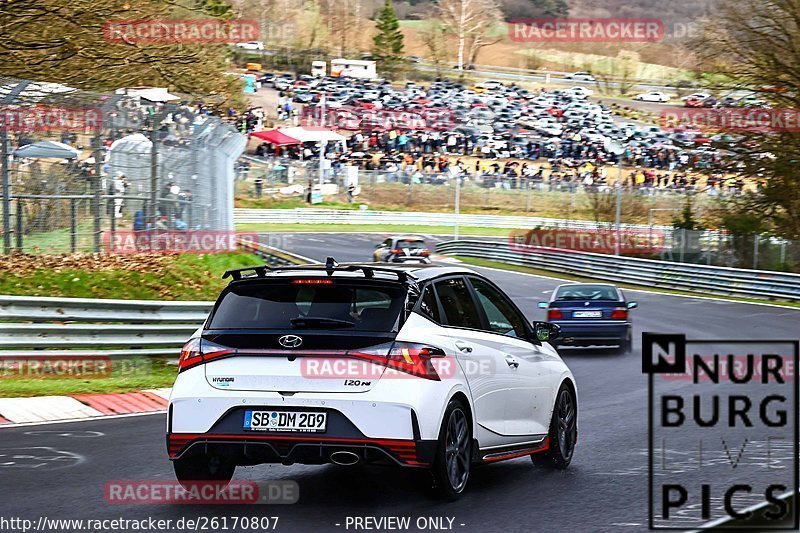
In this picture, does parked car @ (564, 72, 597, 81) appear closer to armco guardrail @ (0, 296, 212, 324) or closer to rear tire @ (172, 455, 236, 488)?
armco guardrail @ (0, 296, 212, 324)

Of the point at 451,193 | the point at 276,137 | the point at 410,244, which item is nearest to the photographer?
the point at 410,244

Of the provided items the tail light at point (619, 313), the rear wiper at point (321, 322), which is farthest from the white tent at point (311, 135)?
the rear wiper at point (321, 322)

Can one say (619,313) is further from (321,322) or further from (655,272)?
(655,272)

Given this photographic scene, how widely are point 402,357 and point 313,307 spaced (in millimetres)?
721

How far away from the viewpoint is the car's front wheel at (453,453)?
762cm

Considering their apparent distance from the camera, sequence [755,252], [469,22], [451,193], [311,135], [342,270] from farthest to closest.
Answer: [469,22]
[311,135]
[451,193]
[755,252]
[342,270]

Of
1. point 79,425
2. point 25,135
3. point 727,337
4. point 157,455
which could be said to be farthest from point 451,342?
point 727,337

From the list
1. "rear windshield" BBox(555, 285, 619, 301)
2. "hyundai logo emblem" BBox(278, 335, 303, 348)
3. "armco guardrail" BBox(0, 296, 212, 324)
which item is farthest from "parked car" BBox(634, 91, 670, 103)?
Answer: "hyundai logo emblem" BBox(278, 335, 303, 348)

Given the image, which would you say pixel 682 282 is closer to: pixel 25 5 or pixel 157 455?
pixel 25 5

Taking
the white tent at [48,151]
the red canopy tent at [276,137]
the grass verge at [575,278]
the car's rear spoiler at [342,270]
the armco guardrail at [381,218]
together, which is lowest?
the grass verge at [575,278]

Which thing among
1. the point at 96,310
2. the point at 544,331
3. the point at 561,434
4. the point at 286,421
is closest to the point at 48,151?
the point at 96,310

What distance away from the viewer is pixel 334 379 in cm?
744

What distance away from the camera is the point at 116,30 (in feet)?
76.1

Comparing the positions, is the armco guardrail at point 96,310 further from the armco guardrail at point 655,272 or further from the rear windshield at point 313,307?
the armco guardrail at point 655,272
